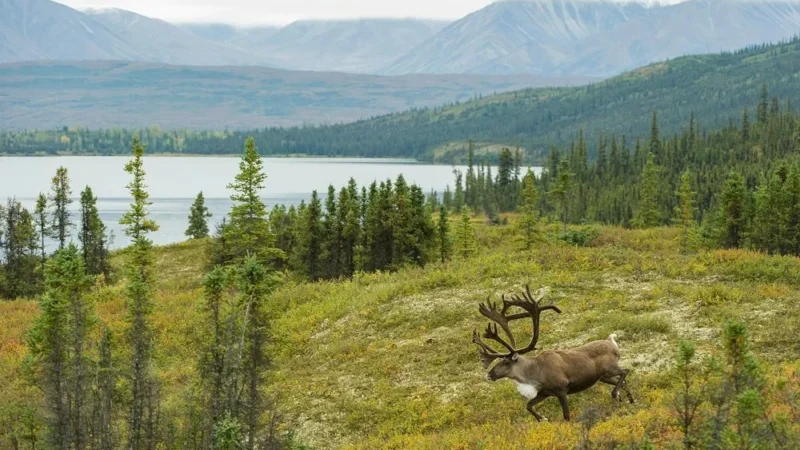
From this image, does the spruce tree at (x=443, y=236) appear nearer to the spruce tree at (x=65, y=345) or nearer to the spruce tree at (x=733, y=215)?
the spruce tree at (x=733, y=215)

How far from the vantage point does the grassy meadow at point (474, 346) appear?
20.2 metres

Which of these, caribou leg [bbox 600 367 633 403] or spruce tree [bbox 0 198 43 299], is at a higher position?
caribou leg [bbox 600 367 633 403]

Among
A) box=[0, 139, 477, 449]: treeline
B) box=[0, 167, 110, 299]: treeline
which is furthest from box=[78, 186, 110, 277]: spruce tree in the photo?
box=[0, 139, 477, 449]: treeline

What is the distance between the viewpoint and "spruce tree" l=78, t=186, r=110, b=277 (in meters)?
81.6

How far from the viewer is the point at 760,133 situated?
189m

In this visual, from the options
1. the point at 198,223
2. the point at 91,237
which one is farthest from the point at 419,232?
the point at 198,223

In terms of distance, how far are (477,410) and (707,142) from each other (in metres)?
188

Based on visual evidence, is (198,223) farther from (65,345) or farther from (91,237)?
(65,345)

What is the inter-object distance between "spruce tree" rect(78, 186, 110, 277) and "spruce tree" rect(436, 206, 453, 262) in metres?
35.5

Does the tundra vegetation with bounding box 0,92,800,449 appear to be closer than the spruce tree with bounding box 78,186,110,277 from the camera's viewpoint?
Yes

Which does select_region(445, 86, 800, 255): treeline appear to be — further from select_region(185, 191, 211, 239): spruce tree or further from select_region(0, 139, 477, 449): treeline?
select_region(0, 139, 477, 449): treeline

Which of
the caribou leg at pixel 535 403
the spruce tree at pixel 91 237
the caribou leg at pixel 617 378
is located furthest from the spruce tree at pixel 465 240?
the caribou leg at pixel 535 403

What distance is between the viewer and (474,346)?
96.4 ft

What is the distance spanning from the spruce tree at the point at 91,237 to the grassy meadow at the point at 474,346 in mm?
36520
